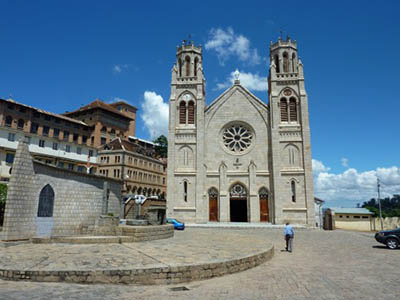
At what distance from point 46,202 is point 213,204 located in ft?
74.9

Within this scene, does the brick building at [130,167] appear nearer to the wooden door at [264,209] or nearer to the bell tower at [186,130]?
the bell tower at [186,130]

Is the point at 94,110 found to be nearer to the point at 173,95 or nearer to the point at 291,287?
the point at 173,95

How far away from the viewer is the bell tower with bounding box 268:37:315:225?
33.0 m

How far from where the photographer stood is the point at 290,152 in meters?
34.5

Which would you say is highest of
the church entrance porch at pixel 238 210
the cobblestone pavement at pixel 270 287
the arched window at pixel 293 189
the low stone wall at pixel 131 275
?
the arched window at pixel 293 189

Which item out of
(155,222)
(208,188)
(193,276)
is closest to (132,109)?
(208,188)

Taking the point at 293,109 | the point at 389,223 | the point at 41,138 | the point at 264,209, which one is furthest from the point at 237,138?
the point at 41,138

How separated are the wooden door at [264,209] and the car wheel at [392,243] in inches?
718

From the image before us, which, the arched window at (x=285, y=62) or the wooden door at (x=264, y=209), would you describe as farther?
the arched window at (x=285, y=62)

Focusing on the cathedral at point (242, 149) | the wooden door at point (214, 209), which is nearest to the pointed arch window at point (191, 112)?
the cathedral at point (242, 149)

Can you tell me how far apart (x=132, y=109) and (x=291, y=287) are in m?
73.8

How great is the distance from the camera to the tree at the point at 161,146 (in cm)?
6888

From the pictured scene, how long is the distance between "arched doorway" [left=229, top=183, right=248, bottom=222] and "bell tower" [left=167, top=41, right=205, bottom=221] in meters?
4.17

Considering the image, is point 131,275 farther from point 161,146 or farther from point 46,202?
point 161,146
